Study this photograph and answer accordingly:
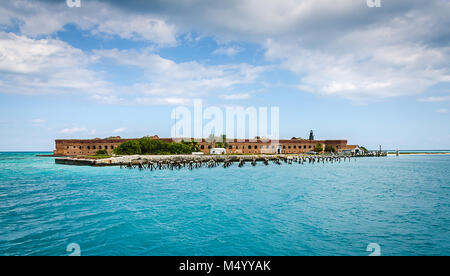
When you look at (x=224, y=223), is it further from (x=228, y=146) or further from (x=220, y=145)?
(x=228, y=146)

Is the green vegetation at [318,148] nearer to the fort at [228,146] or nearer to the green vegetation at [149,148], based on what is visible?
the fort at [228,146]

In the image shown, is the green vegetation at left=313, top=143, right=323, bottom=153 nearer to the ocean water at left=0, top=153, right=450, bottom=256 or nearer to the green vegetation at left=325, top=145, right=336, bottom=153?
the green vegetation at left=325, top=145, right=336, bottom=153

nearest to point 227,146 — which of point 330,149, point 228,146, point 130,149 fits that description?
point 228,146

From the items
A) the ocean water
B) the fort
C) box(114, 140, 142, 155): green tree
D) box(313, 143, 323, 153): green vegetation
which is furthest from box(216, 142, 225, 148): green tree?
the ocean water

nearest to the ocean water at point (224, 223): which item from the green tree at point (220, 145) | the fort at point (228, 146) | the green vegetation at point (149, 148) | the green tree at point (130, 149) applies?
the green tree at point (130, 149)

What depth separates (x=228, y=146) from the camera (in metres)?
81.4

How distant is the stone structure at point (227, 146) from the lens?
80.1m

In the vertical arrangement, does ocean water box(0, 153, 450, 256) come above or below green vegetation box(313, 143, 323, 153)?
below

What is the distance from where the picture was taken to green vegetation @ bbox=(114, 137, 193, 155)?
2344 inches

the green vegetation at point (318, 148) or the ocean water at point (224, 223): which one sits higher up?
the green vegetation at point (318, 148)

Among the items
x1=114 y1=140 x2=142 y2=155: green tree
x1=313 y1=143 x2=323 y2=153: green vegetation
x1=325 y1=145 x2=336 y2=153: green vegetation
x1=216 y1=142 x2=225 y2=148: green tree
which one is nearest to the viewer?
x1=114 y1=140 x2=142 y2=155: green tree

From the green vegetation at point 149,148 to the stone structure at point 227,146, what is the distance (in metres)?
12.1
